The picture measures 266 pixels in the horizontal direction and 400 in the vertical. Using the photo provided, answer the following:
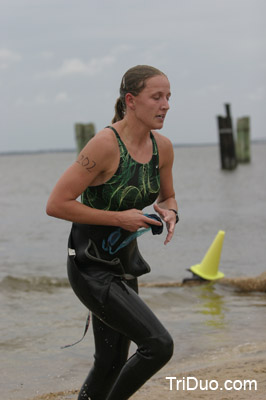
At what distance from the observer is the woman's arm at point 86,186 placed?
3.51 m

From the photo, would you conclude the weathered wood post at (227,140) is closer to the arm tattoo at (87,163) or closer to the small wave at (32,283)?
the small wave at (32,283)

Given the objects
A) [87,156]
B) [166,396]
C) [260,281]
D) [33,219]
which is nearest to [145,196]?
[87,156]

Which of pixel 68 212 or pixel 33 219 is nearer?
pixel 68 212

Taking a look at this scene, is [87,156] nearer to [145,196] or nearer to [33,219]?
[145,196]

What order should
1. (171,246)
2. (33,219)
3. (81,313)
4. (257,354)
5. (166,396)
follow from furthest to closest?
(33,219)
(171,246)
(81,313)
(257,354)
(166,396)

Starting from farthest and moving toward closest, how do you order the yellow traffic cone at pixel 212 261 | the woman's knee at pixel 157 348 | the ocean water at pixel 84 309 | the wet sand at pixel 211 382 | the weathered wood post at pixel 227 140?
the weathered wood post at pixel 227 140
the yellow traffic cone at pixel 212 261
the ocean water at pixel 84 309
the wet sand at pixel 211 382
the woman's knee at pixel 157 348

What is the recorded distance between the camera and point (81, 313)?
8664 mm

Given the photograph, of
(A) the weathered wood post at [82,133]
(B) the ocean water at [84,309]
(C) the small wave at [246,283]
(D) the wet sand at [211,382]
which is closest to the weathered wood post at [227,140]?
(A) the weathered wood post at [82,133]

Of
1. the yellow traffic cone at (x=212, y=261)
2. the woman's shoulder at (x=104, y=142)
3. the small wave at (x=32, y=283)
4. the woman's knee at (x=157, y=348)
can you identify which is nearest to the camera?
the woman's knee at (x=157, y=348)

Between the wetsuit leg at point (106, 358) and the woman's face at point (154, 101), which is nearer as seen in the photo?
the woman's face at point (154, 101)

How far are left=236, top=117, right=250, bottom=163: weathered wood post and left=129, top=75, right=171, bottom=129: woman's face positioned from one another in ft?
154

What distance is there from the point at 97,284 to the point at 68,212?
435mm

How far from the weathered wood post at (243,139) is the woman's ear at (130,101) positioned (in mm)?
46980

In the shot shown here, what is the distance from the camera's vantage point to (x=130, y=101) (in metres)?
3.67
